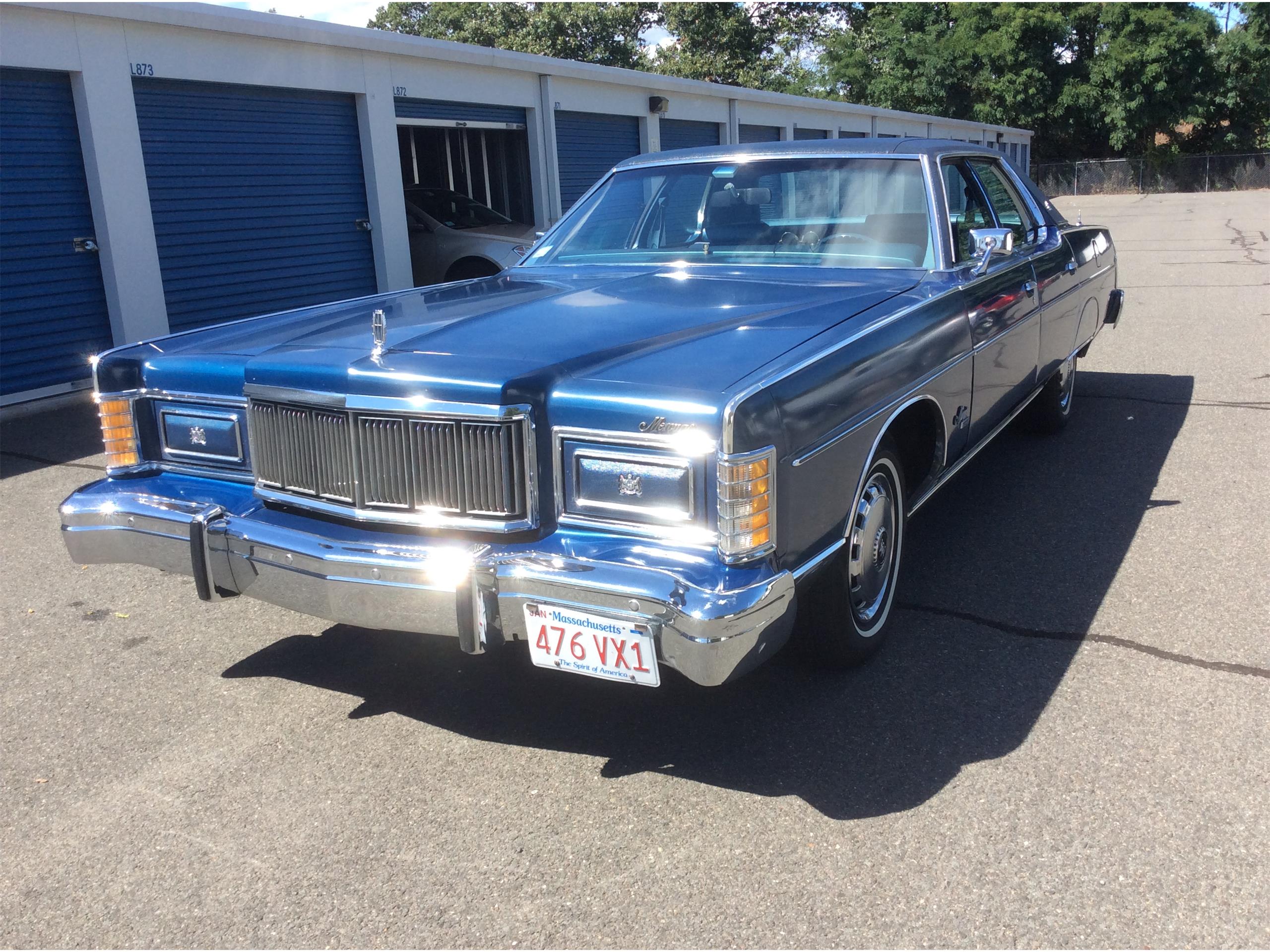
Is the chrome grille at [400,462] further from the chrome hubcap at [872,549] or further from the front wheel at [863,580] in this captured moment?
the chrome hubcap at [872,549]

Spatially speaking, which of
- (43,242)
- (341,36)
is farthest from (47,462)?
(341,36)

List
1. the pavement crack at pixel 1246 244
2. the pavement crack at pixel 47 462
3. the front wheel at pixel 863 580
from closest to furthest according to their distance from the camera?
the front wheel at pixel 863 580 < the pavement crack at pixel 47 462 < the pavement crack at pixel 1246 244

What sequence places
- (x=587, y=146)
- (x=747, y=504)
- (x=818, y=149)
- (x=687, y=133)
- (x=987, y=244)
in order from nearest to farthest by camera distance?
1. (x=747, y=504)
2. (x=987, y=244)
3. (x=818, y=149)
4. (x=587, y=146)
5. (x=687, y=133)

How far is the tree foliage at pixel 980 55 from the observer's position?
43.1 metres

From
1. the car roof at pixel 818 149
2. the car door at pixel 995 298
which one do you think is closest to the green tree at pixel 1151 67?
the car door at pixel 995 298

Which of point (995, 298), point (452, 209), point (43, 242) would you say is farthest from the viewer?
point (452, 209)

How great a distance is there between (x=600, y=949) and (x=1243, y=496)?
4132 mm

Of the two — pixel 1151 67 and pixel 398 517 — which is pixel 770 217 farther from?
pixel 1151 67

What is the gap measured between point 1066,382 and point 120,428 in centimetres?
496

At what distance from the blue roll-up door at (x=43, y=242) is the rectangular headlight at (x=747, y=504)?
758 cm

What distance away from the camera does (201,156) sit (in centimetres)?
959

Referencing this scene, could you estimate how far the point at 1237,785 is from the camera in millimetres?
2705

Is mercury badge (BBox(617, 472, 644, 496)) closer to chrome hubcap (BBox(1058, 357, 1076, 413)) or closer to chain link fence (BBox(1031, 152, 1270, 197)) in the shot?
chrome hubcap (BBox(1058, 357, 1076, 413))

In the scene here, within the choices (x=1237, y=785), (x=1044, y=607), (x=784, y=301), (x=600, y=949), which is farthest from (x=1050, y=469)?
(x=600, y=949)
